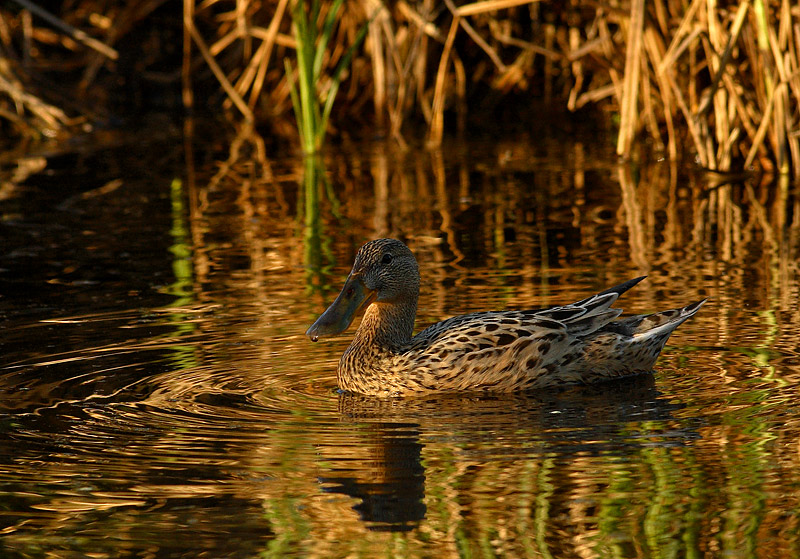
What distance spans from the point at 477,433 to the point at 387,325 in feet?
4.13

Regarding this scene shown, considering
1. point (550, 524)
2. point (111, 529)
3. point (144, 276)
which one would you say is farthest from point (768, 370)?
point (144, 276)

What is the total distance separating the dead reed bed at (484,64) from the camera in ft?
36.0

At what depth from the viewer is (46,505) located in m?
4.48

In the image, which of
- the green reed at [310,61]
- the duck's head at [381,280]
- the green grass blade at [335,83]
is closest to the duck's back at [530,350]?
the duck's head at [381,280]

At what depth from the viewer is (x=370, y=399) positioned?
5988 mm

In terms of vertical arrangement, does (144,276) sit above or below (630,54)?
below

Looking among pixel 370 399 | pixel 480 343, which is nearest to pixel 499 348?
pixel 480 343

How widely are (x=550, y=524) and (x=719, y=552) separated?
1.70 feet

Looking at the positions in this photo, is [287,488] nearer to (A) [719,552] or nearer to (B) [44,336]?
(A) [719,552]

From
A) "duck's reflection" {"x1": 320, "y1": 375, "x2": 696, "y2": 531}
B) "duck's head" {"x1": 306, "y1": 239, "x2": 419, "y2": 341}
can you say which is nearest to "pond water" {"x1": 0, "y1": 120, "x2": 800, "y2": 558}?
"duck's reflection" {"x1": 320, "y1": 375, "x2": 696, "y2": 531}

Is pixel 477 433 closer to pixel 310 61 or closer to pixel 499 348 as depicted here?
pixel 499 348

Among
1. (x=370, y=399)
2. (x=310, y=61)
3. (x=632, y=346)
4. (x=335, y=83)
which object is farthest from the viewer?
(x=335, y=83)

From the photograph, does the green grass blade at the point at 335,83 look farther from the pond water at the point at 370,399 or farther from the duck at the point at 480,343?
the duck at the point at 480,343

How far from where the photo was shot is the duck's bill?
6.12m
